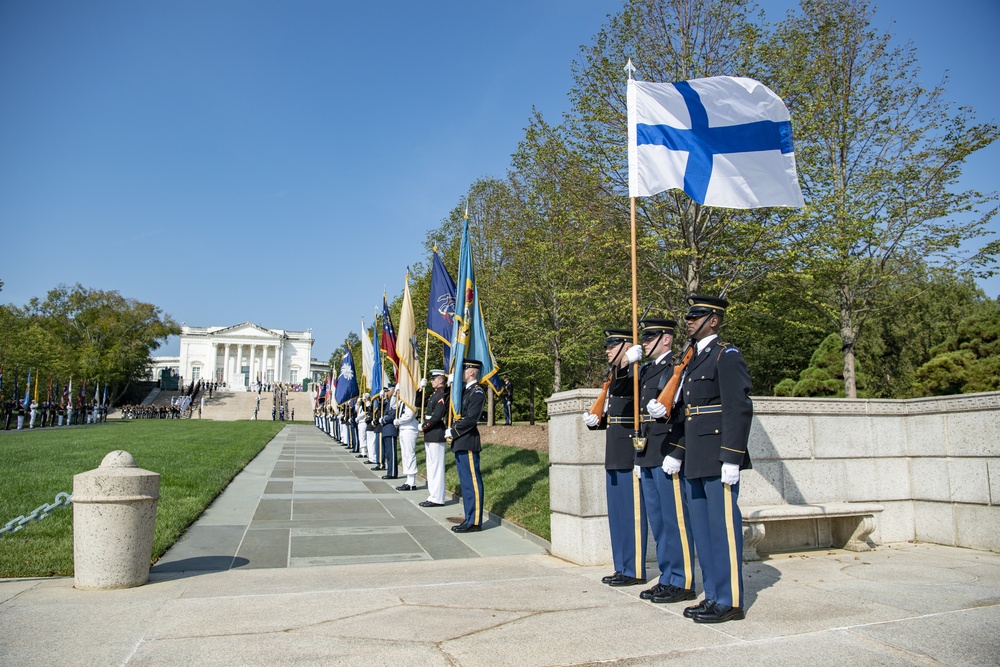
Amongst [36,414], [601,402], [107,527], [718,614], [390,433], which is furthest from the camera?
[36,414]

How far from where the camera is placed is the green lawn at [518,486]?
9086mm

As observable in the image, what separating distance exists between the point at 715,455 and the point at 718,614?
1.05 m

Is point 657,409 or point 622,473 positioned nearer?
point 657,409

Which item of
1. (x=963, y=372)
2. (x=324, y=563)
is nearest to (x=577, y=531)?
(x=324, y=563)

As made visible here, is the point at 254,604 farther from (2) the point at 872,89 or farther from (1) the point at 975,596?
(2) the point at 872,89

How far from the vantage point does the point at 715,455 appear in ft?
16.4

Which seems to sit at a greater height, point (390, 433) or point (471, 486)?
point (390, 433)

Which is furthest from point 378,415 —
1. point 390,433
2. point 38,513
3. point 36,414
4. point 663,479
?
point 36,414

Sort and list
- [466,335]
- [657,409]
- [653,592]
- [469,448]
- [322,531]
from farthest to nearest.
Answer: [466,335] < [469,448] < [322,531] < [653,592] < [657,409]

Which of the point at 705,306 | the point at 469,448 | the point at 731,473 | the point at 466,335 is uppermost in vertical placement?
the point at 466,335

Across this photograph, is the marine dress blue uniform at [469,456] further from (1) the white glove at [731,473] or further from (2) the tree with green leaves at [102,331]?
(2) the tree with green leaves at [102,331]

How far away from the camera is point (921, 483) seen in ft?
26.2

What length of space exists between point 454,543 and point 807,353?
25733 mm

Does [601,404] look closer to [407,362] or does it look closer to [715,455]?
[715,455]
